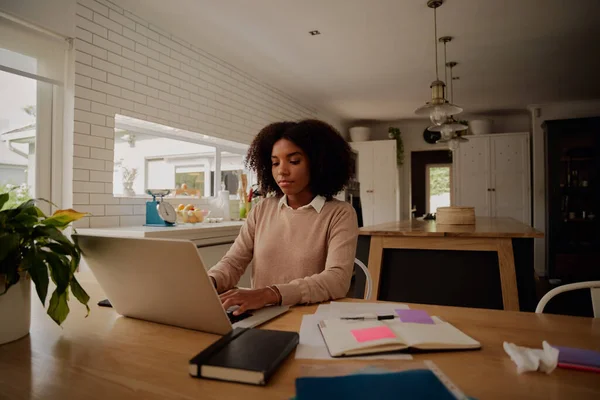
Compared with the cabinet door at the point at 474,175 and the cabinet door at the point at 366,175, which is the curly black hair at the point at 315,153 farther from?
the cabinet door at the point at 366,175

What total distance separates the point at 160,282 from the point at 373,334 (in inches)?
17.5

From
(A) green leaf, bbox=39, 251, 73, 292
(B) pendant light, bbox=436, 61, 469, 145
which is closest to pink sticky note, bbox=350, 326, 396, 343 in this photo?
(A) green leaf, bbox=39, 251, 73, 292

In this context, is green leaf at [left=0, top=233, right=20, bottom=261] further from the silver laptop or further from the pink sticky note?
the pink sticky note

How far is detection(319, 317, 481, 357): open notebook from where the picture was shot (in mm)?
730

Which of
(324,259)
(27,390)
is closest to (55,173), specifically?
(324,259)

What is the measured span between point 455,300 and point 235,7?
258 cm

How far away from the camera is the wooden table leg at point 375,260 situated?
267 centimetres

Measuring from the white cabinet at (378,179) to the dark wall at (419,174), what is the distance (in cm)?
75

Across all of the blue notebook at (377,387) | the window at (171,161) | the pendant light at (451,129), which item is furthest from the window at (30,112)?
the pendant light at (451,129)

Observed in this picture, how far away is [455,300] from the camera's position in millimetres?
2627

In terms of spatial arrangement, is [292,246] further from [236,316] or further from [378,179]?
[378,179]

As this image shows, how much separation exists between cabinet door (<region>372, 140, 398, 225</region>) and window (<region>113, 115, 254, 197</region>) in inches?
117

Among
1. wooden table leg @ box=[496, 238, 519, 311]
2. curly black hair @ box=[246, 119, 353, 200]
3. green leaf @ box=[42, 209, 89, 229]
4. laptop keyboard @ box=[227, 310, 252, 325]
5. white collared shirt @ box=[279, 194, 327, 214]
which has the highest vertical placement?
curly black hair @ box=[246, 119, 353, 200]

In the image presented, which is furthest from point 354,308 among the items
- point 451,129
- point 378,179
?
point 378,179
